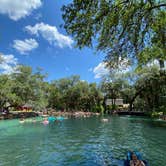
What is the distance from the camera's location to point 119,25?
8.02 m

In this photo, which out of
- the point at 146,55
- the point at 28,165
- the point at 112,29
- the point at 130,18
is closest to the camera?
the point at 130,18

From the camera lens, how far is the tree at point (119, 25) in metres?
6.82

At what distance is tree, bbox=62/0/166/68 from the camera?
22.4ft

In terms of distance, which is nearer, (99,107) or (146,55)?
(146,55)

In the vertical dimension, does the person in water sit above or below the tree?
below

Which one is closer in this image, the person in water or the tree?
the tree

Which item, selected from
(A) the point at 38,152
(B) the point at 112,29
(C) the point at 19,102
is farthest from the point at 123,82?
(B) the point at 112,29

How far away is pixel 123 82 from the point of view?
61.4 m

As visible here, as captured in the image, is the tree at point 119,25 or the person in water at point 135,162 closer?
the tree at point 119,25

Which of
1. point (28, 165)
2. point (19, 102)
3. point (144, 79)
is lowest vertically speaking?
point (28, 165)

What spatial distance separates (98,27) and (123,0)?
4.42 feet

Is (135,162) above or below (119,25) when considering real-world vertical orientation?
below

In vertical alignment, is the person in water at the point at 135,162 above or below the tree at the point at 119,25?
below

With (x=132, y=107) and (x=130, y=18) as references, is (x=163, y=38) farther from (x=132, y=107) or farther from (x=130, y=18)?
(x=132, y=107)
